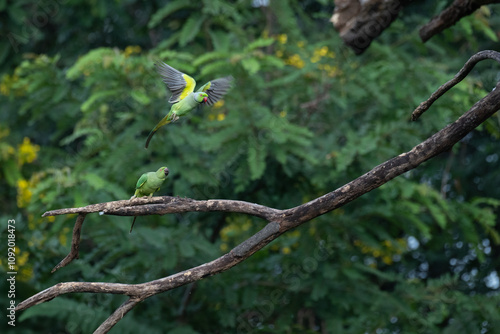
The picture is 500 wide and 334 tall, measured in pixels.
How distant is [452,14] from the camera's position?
455 centimetres

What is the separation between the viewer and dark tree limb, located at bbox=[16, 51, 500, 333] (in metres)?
2.85

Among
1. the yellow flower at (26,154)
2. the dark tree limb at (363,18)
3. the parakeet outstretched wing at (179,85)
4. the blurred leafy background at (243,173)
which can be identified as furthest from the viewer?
the yellow flower at (26,154)

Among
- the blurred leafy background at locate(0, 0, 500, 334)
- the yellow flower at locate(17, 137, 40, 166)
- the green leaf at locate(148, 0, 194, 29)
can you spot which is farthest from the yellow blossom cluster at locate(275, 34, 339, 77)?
the yellow flower at locate(17, 137, 40, 166)

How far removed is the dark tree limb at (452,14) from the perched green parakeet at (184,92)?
192cm

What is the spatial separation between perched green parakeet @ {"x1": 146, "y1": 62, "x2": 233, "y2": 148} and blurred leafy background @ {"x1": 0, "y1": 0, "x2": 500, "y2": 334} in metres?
1.82

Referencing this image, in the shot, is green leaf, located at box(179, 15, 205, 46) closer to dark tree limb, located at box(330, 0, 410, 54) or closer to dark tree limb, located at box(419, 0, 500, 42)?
dark tree limb, located at box(330, 0, 410, 54)

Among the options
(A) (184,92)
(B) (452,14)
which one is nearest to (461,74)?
(A) (184,92)

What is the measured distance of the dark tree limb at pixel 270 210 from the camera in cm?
285

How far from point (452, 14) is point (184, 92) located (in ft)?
7.32

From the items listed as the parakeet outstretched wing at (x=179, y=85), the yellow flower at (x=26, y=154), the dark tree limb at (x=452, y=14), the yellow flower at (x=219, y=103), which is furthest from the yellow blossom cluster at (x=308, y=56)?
the parakeet outstretched wing at (x=179, y=85)

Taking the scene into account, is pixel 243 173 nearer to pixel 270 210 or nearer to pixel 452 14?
pixel 452 14

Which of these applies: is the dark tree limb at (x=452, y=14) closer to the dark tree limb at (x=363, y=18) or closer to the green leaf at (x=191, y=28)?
the dark tree limb at (x=363, y=18)

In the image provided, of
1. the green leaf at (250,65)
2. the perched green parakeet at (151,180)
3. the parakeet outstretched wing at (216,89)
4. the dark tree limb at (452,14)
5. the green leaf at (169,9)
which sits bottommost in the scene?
the perched green parakeet at (151,180)

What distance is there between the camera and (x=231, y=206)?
2.97 metres
